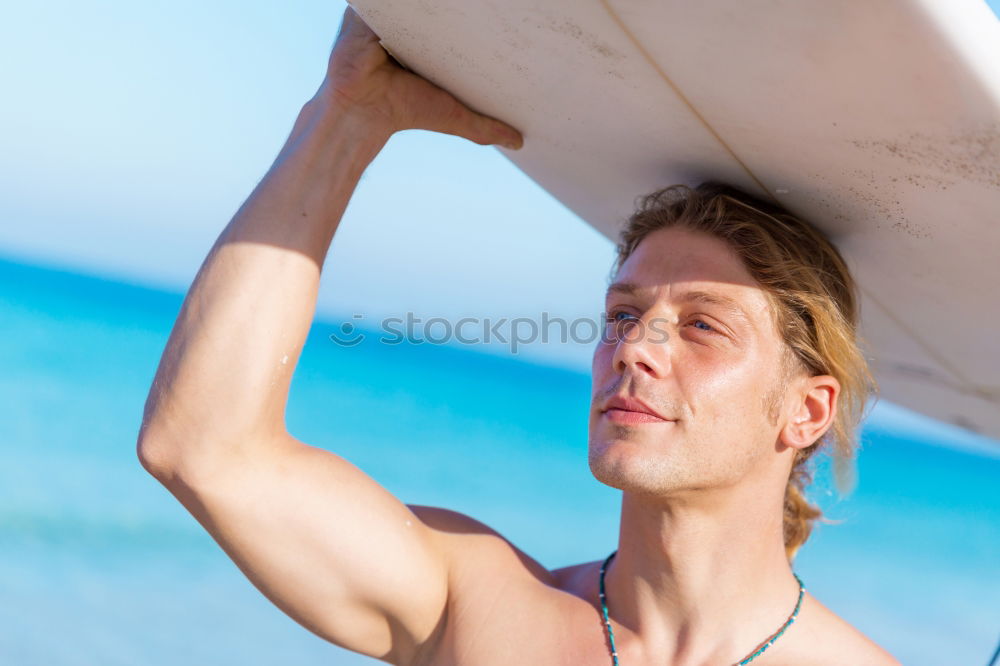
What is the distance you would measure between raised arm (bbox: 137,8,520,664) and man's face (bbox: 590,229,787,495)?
54 cm

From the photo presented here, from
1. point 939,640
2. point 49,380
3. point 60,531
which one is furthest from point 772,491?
point 49,380

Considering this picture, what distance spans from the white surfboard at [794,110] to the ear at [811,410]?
0.29m

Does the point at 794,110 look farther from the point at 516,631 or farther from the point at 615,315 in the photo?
the point at 516,631

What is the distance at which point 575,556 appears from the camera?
10805 mm

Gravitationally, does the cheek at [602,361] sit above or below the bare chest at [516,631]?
above

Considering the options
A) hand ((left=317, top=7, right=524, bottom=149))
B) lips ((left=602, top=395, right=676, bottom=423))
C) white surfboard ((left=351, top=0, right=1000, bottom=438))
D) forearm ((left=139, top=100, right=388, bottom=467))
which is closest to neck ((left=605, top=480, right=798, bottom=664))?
lips ((left=602, top=395, right=676, bottom=423))

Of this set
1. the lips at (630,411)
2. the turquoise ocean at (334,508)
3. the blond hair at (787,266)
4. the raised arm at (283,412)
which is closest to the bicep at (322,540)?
the raised arm at (283,412)

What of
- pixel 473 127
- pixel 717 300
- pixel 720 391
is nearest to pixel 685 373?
pixel 720 391

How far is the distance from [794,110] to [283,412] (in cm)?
122

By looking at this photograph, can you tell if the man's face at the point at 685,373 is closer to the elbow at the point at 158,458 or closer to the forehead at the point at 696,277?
the forehead at the point at 696,277

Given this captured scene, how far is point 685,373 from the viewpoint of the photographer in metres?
2.17

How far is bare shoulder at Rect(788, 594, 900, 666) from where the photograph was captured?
2.25 m

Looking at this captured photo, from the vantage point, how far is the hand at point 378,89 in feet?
7.11

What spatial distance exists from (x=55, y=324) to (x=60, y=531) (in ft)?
50.9
